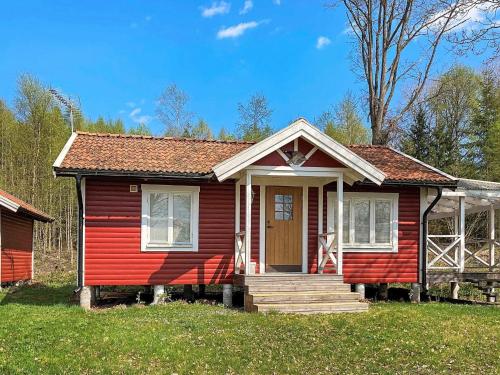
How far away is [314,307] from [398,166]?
5542 millimetres

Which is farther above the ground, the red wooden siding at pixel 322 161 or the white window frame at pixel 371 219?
the red wooden siding at pixel 322 161

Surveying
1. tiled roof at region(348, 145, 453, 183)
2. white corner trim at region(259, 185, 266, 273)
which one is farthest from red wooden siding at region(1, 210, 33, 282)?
tiled roof at region(348, 145, 453, 183)

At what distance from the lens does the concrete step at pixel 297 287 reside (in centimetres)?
1136

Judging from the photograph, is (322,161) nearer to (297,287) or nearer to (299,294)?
→ (297,287)

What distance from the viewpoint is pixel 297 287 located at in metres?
11.5

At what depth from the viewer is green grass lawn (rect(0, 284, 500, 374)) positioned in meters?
7.01

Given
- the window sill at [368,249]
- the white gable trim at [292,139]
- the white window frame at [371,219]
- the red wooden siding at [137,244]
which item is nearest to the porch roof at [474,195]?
the white window frame at [371,219]

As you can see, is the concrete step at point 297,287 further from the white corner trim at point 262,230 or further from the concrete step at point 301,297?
the white corner trim at point 262,230

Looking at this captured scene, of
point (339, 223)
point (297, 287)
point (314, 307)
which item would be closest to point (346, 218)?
point (339, 223)

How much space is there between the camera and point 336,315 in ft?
34.3

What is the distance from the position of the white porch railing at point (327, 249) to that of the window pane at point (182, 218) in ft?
11.1

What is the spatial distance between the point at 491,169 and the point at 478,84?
6.70 metres

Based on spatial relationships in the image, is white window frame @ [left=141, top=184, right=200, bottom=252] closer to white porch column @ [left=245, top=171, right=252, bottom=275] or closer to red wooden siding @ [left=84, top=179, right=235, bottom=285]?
red wooden siding @ [left=84, top=179, right=235, bottom=285]

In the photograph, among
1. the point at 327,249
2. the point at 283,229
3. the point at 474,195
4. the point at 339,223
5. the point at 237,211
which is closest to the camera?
the point at 339,223
